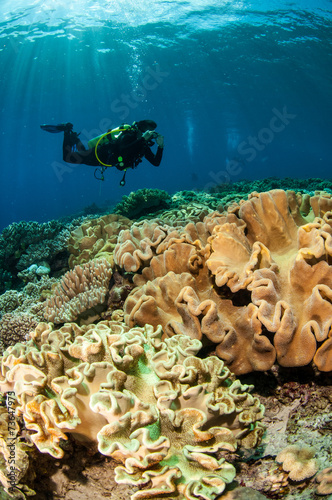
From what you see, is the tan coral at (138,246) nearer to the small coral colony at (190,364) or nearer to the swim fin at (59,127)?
the small coral colony at (190,364)

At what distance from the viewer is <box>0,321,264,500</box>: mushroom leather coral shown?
1620 millimetres

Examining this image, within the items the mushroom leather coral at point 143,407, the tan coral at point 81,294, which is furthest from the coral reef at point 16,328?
the mushroom leather coral at point 143,407

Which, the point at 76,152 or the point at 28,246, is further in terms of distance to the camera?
the point at 76,152

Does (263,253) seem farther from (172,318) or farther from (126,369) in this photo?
(126,369)

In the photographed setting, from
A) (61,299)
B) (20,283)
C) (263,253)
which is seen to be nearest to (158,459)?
(263,253)

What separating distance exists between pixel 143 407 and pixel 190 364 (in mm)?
446

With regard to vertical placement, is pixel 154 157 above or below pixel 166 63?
below

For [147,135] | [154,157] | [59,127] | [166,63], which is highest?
[166,63]

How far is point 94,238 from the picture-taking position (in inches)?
245

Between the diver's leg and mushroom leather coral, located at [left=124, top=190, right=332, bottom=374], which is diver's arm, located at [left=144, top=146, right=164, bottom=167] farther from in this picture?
mushroom leather coral, located at [left=124, top=190, right=332, bottom=374]

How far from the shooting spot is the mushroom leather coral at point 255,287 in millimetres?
2119

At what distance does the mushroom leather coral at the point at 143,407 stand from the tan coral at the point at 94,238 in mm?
3312

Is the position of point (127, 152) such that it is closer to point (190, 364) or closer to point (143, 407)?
point (190, 364)

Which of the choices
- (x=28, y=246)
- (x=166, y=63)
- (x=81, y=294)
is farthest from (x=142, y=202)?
(x=166, y=63)
